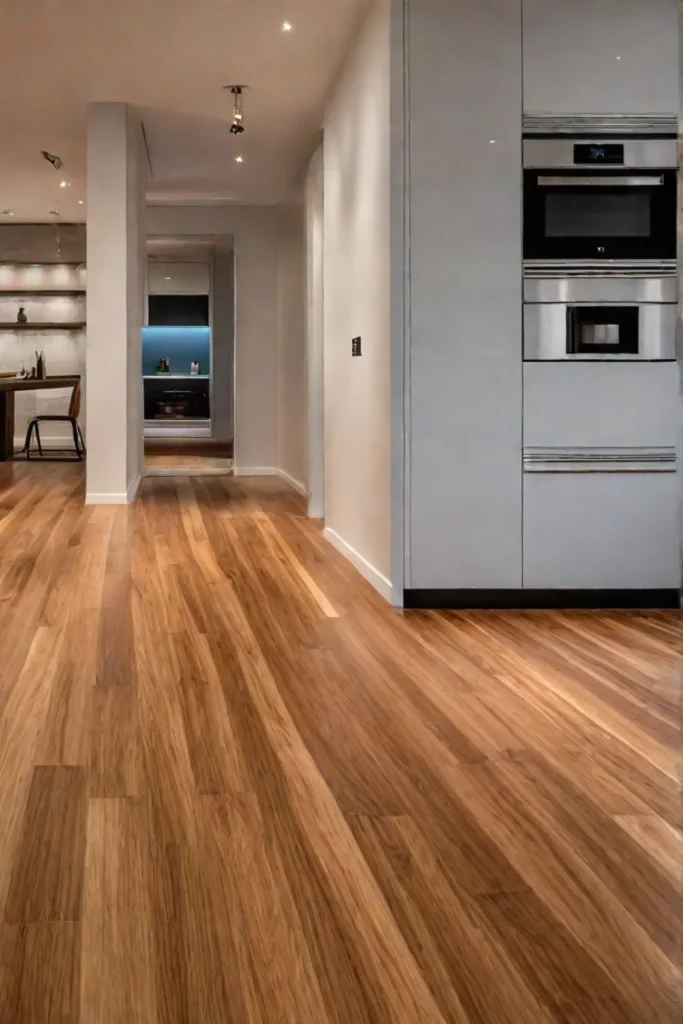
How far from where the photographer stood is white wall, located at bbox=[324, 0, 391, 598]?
449 cm

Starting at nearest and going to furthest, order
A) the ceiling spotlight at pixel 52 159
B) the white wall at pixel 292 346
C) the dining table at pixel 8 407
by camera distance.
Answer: the ceiling spotlight at pixel 52 159, the white wall at pixel 292 346, the dining table at pixel 8 407

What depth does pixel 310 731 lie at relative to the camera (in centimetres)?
→ 269

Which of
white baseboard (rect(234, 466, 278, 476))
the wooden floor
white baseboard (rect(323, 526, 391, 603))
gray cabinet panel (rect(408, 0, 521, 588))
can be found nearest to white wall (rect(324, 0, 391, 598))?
white baseboard (rect(323, 526, 391, 603))

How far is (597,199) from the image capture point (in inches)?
168

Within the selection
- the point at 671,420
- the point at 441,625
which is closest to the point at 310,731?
the point at 441,625

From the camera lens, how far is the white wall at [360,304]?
4492 millimetres

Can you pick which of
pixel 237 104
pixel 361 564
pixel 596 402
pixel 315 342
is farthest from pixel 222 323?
pixel 596 402

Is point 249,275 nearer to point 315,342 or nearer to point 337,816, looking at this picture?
point 315,342

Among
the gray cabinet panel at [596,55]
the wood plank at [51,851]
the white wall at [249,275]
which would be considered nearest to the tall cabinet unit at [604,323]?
the gray cabinet panel at [596,55]

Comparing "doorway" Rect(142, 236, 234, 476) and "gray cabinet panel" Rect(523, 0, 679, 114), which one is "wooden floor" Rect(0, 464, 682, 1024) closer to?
"gray cabinet panel" Rect(523, 0, 679, 114)

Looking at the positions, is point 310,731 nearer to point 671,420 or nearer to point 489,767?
point 489,767

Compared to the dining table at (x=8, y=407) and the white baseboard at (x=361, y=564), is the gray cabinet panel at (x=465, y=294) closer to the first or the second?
the white baseboard at (x=361, y=564)

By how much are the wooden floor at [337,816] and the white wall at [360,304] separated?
84cm

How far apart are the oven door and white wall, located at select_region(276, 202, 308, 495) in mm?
4681
